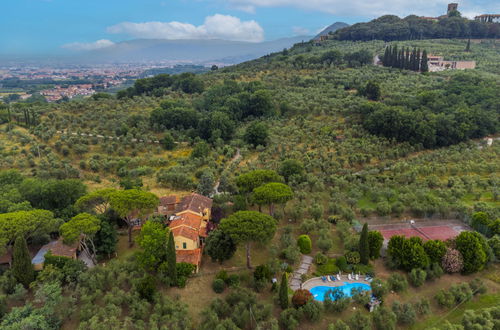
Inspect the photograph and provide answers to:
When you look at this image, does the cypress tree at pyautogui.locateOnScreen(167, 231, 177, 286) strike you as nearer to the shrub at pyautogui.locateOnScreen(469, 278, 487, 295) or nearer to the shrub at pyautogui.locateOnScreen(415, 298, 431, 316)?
the shrub at pyautogui.locateOnScreen(415, 298, 431, 316)

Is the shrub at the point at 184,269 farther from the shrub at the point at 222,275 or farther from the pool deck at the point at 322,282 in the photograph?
the pool deck at the point at 322,282

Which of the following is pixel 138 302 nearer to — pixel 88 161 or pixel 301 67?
pixel 88 161

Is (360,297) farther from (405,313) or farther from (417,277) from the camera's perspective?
(417,277)

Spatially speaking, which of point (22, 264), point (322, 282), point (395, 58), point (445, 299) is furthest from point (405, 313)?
point (395, 58)

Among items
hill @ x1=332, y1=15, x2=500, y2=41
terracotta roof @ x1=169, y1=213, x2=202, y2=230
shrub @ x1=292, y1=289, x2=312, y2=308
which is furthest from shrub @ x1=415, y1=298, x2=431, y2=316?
hill @ x1=332, y1=15, x2=500, y2=41

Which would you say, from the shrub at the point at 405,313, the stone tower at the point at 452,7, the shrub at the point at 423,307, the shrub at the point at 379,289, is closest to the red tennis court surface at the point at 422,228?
the shrub at the point at 379,289
